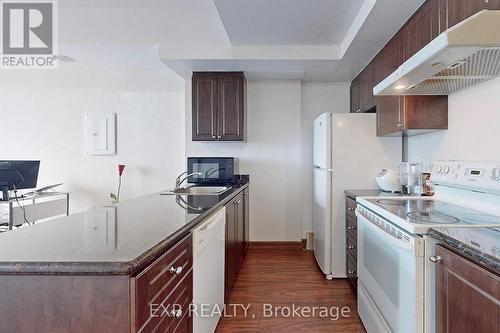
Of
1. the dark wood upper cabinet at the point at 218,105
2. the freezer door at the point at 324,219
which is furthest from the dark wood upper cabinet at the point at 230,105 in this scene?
the freezer door at the point at 324,219

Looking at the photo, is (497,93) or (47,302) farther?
(497,93)

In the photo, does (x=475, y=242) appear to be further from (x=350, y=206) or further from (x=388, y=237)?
(x=350, y=206)

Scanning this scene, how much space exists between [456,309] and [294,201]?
2.78 m

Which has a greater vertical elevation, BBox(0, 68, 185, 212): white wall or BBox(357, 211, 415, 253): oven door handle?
BBox(0, 68, 185, 212): white wall

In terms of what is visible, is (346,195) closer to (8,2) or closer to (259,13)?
(259,13)

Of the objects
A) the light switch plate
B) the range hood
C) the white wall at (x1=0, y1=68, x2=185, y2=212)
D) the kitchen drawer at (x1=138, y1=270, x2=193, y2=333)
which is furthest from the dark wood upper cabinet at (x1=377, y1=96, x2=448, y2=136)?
the light switch plate

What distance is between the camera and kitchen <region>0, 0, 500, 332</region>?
3.05 feet

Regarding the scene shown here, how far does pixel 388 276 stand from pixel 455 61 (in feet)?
3.73

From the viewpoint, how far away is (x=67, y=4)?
7.97ft

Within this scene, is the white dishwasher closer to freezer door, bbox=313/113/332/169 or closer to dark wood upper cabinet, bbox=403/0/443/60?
freezer door, bbox=313/113/332/169

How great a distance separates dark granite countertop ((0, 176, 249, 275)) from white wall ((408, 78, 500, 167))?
5.62ft

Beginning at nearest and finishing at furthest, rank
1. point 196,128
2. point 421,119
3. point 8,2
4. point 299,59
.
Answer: point 421,119, point 8,2, point 299,59, point 196,128

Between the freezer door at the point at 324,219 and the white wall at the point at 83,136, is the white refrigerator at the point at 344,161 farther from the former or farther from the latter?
the white wall at the point at 83,136

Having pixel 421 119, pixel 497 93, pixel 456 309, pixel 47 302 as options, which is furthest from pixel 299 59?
pixel 47 302
